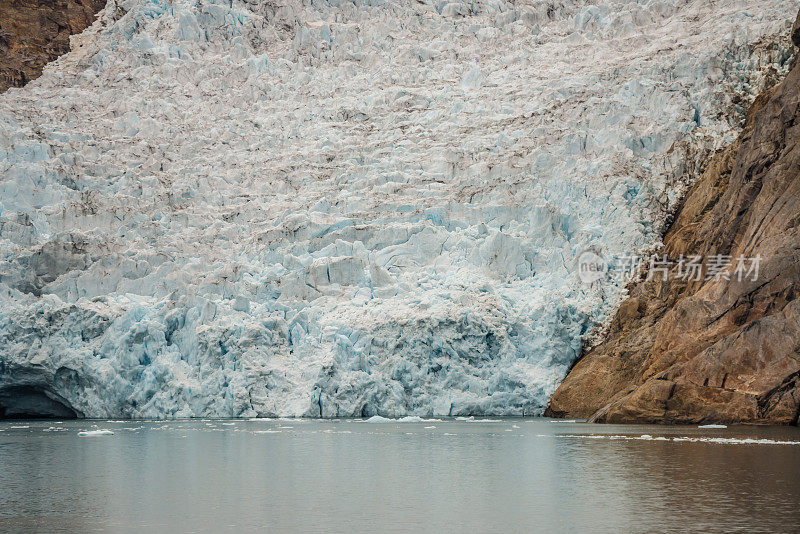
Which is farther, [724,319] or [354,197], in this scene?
[354,197]

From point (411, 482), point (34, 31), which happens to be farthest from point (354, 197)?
point (34, 31)

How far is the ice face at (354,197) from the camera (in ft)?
79.2

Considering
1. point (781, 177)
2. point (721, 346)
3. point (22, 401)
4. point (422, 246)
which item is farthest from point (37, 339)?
point (781, 177)

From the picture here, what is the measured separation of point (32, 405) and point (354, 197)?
12.5m

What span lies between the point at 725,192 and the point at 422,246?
30.3 feet

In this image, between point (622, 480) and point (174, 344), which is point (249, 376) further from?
point (622, 480)

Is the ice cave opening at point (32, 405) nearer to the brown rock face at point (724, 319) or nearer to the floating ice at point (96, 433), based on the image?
the floating ice at point (96, 433)

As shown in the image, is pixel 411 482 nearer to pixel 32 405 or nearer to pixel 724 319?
pixel 724 319

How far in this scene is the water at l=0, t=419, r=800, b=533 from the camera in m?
8.10

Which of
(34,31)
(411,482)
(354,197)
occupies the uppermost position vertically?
(34,31)

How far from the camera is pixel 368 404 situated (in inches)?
929

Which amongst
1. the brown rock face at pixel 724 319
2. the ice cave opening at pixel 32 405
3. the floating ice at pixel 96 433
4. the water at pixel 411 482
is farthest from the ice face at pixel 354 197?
the water at pixel 411 482

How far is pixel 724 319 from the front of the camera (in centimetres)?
1925

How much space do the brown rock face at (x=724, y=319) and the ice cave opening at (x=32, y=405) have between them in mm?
15165
